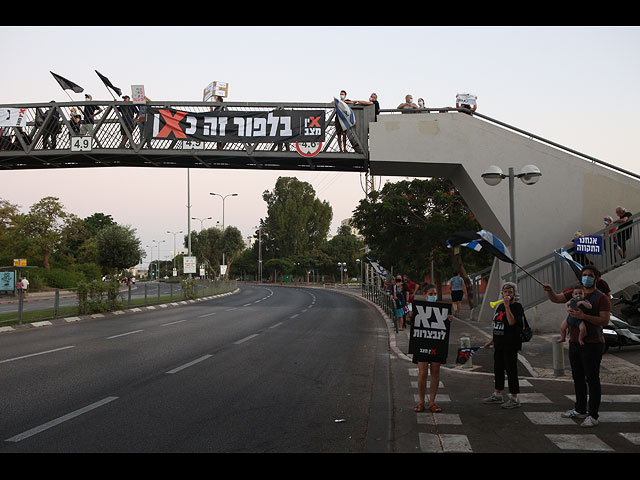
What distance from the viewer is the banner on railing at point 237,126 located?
1591cm

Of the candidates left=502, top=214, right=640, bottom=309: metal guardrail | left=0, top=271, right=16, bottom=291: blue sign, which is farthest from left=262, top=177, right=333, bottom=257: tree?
left=502, top=214, right=640, bottom=309: metal guardrail

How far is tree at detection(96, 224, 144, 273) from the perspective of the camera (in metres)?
46.0

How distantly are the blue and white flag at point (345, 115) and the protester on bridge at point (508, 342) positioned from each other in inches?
369

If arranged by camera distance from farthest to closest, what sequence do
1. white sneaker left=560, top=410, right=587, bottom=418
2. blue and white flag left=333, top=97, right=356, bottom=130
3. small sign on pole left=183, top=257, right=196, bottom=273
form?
small sign on pole left=183, top=257, right=196, bottom=273 < blue and white flag left=333, top=97, right=356, bottom=130 < white sneaker left=560, top=410, right=587, bottom=418

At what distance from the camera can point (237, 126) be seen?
1616 centimetres

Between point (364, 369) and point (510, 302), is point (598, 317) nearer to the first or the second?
point (510, 302)

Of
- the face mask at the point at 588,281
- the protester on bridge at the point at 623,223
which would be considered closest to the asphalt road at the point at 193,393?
the face mask at the point at 588,281

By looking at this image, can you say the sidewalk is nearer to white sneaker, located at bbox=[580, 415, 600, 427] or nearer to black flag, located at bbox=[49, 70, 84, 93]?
white sneaker, located at bbox=[580, 415, 600, 427]

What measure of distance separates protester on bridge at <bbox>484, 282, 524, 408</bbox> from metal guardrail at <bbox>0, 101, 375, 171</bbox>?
30.4 feet

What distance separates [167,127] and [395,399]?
12.1 m

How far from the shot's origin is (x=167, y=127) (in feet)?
53.6

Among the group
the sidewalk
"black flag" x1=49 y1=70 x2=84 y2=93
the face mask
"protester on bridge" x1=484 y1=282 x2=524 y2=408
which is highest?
"black flag" x1=49 y1=70 x2=84 y2=93

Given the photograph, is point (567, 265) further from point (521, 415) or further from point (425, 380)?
point (425, 380)
